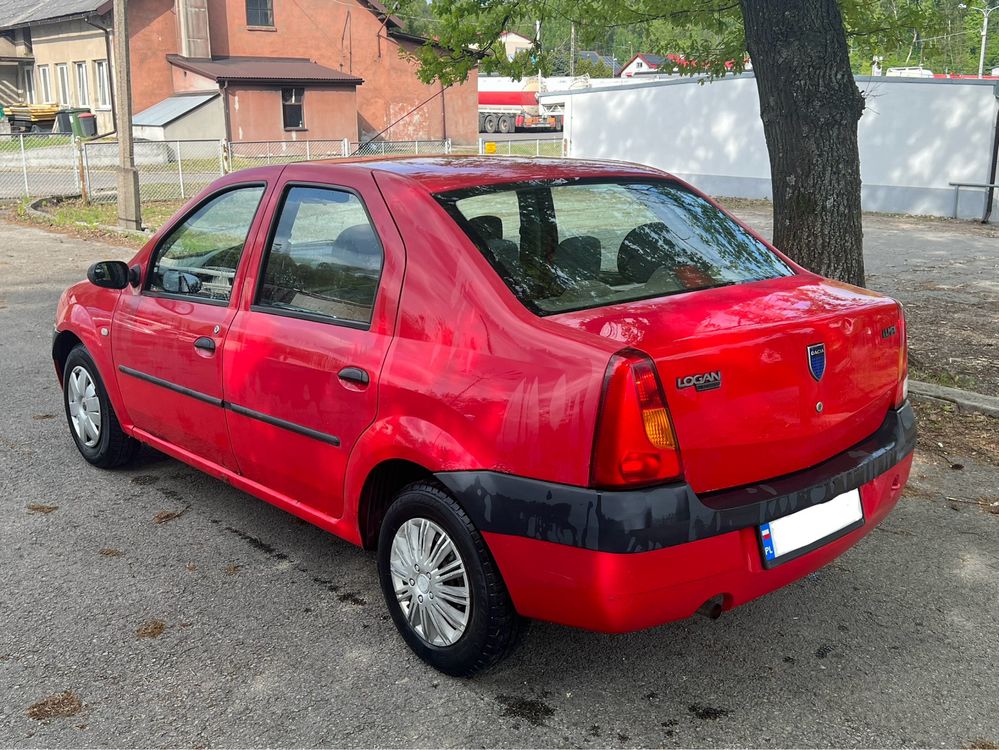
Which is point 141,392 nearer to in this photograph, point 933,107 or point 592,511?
point 592,511

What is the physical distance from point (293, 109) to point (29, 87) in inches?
639

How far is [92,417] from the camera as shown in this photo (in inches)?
208

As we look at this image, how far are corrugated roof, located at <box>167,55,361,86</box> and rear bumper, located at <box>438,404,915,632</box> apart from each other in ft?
122

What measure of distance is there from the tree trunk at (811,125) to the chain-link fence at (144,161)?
46.2 feet

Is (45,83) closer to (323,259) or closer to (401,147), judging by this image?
(401,147)

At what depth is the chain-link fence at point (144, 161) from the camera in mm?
23344

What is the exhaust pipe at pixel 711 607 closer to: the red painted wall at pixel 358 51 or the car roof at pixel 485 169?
the car roof at pixel 485 169

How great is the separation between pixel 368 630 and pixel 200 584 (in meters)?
0.82

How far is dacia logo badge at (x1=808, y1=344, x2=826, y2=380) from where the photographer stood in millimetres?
3092

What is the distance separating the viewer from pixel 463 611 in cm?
322

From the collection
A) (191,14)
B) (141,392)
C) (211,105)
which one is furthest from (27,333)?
(191,14)

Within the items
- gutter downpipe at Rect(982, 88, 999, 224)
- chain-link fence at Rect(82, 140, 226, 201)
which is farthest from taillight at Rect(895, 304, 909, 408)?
chain-link fence at Rect(82, 140, 226, 201)

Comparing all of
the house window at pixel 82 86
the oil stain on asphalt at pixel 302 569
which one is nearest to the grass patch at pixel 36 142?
the house window at pixel 82 86

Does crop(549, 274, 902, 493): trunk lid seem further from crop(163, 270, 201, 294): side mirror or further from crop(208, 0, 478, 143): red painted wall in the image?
crop(208, 0, 478, 143): red painted wall
